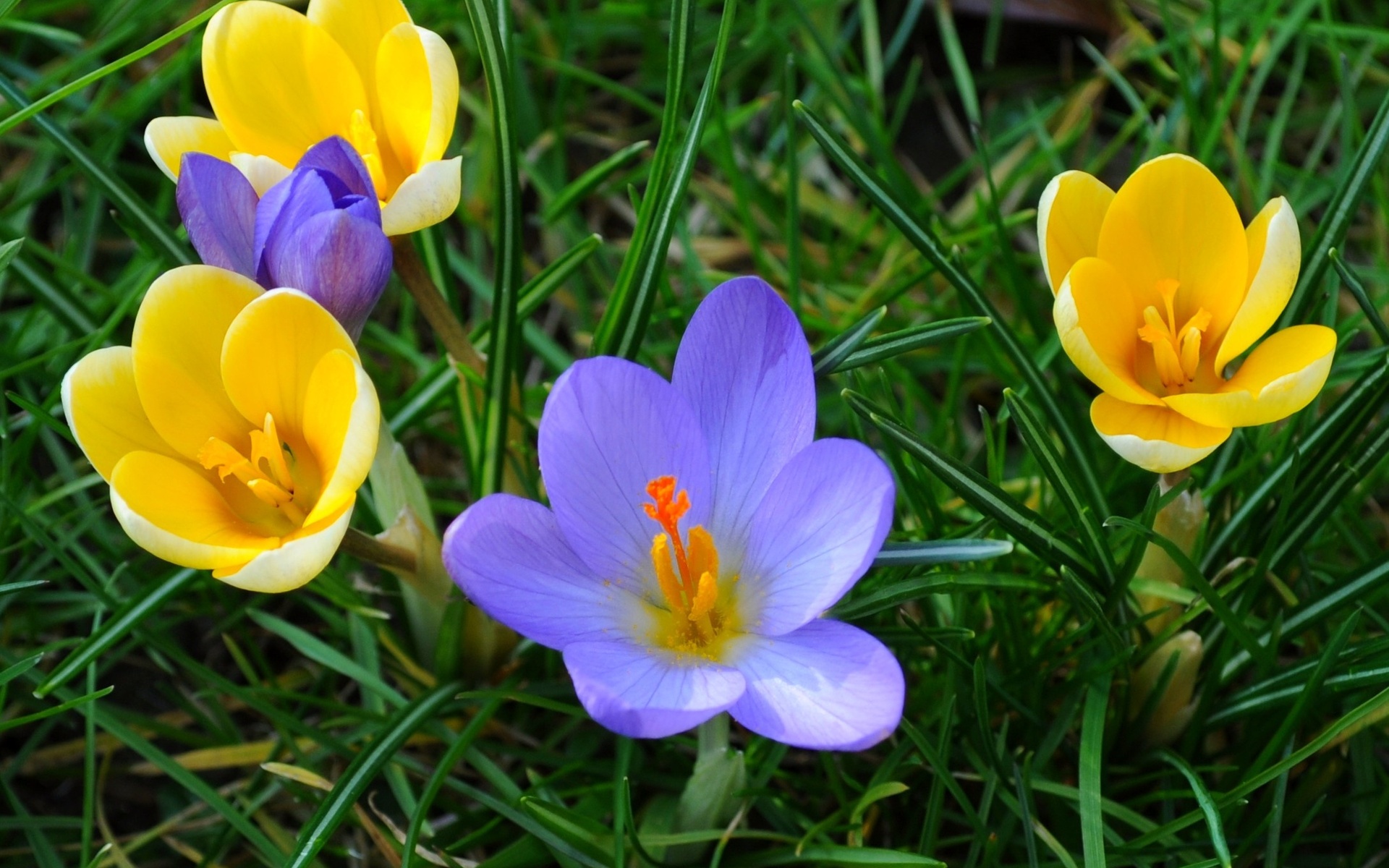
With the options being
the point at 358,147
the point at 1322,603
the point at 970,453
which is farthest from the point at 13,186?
the point at 1322,603

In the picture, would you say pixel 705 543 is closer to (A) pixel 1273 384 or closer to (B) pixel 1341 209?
(A) pixel 1273 384

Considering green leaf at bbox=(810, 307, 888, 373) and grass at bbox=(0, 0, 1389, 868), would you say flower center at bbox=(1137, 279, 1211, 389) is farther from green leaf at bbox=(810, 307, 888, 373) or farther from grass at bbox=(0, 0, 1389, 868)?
green leaf at bbox=(810, 307, 888, 373)

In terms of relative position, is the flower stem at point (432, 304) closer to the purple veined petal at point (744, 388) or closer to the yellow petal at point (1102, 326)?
the purple veined petal at point (744, 388)

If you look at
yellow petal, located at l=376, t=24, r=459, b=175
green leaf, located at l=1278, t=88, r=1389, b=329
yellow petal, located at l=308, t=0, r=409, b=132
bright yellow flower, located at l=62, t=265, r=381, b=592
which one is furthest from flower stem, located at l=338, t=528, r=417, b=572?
green leaf, located at l=1278, t=88, r=1389, b=329

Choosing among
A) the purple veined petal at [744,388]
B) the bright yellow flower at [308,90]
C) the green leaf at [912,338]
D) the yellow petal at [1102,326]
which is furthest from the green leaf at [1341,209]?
the bright yellow flower at [308,90]

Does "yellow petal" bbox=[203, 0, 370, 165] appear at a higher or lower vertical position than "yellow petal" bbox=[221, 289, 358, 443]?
higher

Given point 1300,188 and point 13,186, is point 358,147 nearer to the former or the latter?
point 13,186

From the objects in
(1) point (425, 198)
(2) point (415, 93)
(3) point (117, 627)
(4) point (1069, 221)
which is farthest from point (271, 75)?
(4) point (1069, 221)
